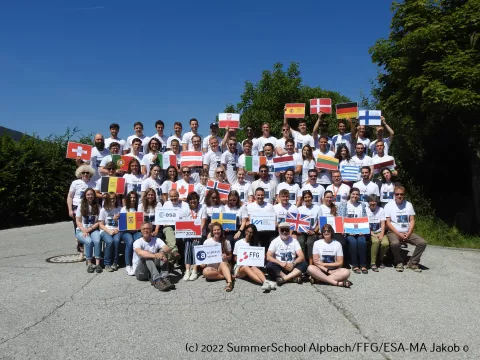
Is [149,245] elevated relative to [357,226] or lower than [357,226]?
lower

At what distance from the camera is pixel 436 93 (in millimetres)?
11180

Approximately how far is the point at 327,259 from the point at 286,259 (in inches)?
30.8

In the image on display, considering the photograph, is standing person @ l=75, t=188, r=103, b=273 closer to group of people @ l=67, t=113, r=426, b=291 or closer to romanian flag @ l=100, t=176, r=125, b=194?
group of people @ l=67, t=113, r=426, b=291

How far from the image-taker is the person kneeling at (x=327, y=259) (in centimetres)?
708

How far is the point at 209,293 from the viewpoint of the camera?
6.61m

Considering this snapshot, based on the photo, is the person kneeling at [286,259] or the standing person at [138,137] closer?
the person kneeling at [286,259]

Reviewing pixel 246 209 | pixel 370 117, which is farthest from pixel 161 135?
pixel 370 117

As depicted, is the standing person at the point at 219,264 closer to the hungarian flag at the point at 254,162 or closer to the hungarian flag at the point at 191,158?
the hungarian flag at the point at 254,162

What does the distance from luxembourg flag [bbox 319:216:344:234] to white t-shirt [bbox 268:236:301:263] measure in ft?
3.06

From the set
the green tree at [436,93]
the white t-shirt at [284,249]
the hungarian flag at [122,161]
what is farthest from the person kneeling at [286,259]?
the green tree at [436,93]

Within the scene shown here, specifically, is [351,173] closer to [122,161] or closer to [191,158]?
[191,158]

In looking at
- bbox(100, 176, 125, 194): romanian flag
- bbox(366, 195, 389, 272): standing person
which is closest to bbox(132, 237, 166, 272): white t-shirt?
bbox(100, 176, 125, 194): romanian flag

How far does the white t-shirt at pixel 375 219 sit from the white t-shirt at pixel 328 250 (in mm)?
1416

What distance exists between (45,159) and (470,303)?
15.7m
